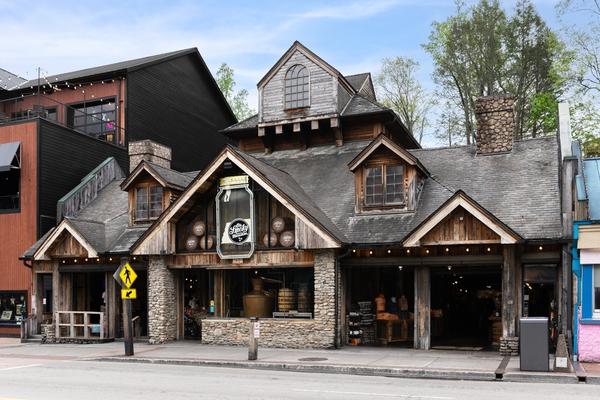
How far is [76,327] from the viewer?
24.8 metres

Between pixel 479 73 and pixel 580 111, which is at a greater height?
pixel 479 73

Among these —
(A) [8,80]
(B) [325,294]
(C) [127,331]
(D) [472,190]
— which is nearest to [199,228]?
(C) [127,331]

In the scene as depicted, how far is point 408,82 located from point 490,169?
23978 millimetres

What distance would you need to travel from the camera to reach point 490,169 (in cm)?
2106

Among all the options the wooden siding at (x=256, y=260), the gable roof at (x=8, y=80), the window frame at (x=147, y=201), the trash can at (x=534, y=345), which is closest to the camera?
the trash can at (x=534, y=345)

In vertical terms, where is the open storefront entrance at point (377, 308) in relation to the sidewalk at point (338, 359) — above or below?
above

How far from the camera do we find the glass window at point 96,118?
107 feet

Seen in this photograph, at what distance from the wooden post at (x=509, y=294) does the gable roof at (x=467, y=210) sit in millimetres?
823

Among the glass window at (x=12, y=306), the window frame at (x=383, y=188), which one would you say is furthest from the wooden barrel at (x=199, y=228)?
the glass window at (x=12, y=306)

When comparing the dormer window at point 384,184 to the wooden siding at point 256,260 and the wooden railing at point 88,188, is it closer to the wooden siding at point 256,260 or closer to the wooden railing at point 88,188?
the wooden siding at point 256,260

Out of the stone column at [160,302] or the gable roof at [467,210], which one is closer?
the gable roof at [467,210]

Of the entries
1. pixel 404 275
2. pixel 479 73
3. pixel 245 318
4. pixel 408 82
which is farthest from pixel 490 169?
pixel 408 82

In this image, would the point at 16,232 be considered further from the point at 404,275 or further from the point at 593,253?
the point at 593,253

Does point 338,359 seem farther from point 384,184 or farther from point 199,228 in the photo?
point 199,228
